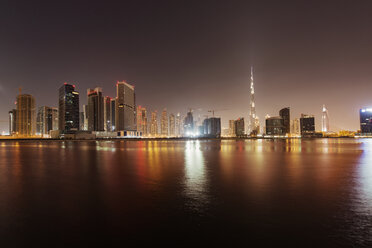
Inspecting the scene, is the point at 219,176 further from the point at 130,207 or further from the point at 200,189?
the point at 130,207

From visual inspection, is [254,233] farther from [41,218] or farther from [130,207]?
[41,218]

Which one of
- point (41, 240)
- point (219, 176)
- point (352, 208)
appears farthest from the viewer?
point (219, 176)

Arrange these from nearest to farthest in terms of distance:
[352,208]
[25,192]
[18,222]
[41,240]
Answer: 1. [41,240]
2. [18,222]
3. [352,208]
4. [25,192]

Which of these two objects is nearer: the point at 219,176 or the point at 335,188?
the point at 335,188

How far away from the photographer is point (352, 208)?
9391 millimetres

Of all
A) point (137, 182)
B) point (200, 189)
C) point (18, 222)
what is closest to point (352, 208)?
point (200, 189)

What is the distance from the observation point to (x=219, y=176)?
16.5 m

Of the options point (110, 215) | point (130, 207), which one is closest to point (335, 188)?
point (130, 207)

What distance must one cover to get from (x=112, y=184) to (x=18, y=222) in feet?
20.2

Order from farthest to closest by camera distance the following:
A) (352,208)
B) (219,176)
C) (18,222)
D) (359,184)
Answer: (219,176)
(359,184)
(352,208)
(18,222)

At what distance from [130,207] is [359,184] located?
13.3 m

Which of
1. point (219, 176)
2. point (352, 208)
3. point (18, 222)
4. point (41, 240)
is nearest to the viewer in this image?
point (41, 240)

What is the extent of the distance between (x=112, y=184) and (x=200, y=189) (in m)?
5.42

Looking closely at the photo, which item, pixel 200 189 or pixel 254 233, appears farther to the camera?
pixel 200 189
